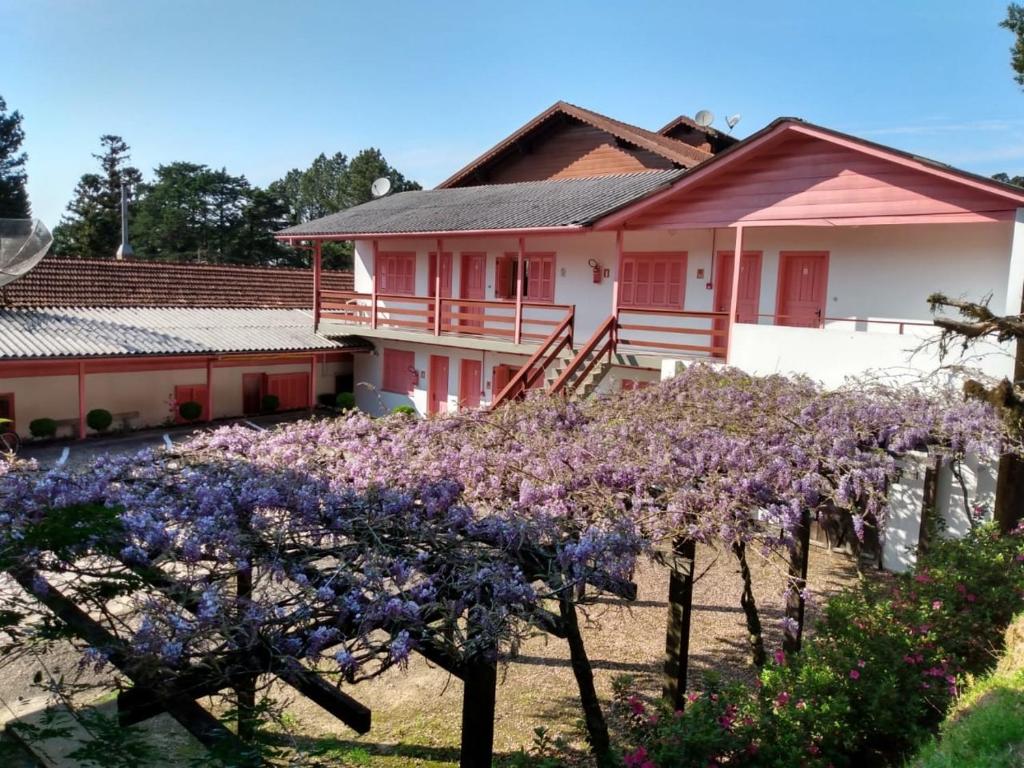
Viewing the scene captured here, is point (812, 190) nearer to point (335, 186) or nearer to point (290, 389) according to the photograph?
point (290, 389)

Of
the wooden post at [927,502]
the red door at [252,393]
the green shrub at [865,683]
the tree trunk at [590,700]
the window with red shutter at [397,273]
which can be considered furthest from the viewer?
the red door at [252,393]

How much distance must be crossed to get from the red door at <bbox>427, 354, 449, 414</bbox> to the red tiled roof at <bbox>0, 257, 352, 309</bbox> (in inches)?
369

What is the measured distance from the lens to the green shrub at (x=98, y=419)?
19.6m

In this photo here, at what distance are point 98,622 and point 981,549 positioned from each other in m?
8.26

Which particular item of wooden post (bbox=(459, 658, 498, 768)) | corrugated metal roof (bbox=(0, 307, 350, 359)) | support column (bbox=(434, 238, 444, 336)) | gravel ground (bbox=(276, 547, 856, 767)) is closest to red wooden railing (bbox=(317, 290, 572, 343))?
support column (bbox=(434, 238, 444, 336))

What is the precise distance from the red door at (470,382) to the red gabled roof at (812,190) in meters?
6.68

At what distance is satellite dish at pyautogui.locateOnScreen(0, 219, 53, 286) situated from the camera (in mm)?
12578

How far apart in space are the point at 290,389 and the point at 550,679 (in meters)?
17.6

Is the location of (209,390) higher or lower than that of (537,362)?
lower

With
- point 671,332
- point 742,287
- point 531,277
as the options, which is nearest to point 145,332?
point 531,277

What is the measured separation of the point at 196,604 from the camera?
350cm

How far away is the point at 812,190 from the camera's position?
1269 cm

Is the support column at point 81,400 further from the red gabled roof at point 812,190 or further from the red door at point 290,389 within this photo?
the red gabled roof at point 812,190

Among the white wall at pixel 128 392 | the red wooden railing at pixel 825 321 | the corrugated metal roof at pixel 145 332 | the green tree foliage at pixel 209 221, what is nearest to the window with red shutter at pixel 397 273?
the corrugated metal roof at pixel 145 332
